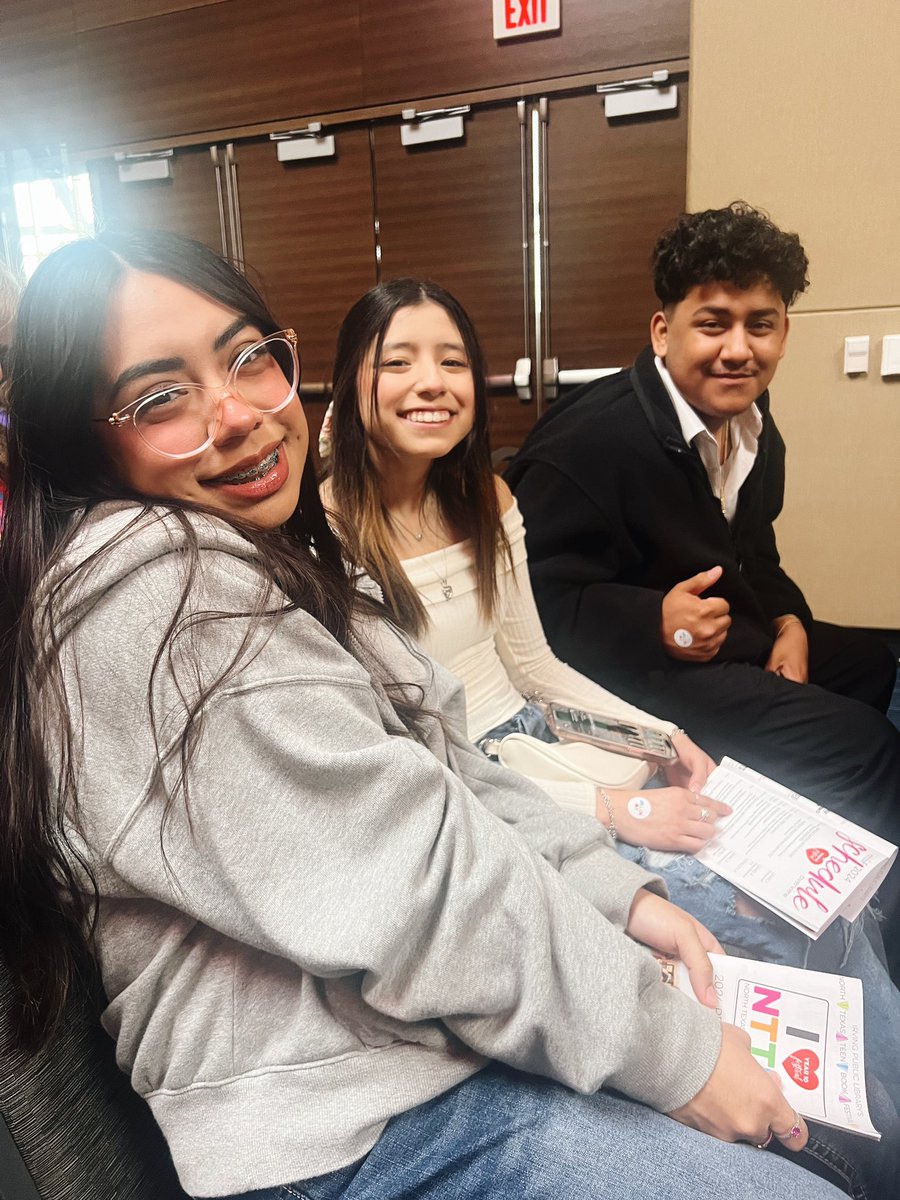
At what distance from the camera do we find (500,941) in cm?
66

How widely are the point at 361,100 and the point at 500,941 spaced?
3.39 meters

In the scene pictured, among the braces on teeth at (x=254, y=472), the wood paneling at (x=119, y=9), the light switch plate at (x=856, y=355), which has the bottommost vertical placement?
the braces on teeth at (x=254, y=472)

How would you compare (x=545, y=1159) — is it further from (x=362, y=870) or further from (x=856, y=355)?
(x=856, y=355)

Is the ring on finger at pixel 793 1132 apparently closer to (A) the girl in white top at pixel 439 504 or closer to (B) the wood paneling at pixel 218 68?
(A) the girl in white top at pixel 439 504

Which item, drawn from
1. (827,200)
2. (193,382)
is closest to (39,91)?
(827,200)

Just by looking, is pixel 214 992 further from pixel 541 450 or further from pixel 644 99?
pixel 644 99

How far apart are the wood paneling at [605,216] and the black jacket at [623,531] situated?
137cm

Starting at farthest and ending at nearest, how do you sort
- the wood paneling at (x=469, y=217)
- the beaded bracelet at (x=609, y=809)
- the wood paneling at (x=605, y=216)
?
the wood paneling at (x=469, y=217), the wood paneling at (x=605, y=216), the beaded bracelet at (x=609, y=809)

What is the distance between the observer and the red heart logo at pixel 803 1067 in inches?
30.5

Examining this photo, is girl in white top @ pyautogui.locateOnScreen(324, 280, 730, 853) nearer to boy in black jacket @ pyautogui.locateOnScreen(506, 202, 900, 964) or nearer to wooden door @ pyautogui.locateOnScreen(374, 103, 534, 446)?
boy in black jacket @ pyautogui.locateOnScreen(506, 202, 900, 964)

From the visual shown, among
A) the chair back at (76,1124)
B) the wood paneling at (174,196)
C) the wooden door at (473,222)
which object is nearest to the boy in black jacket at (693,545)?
the chair back at (76,1124)

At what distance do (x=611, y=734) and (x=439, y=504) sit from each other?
0.54 m

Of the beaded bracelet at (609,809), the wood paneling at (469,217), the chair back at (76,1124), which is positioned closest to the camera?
the chair back at (76,1124)

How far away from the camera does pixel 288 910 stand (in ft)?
1.98
